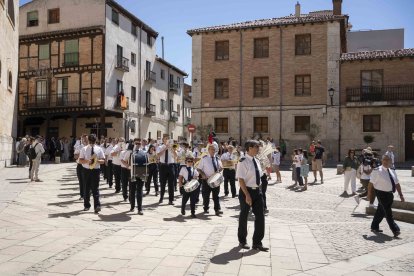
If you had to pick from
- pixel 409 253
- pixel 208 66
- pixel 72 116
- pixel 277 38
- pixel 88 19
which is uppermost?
pixel 88 19

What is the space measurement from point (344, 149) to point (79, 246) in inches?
1005

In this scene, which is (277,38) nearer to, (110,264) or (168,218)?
(168,218)

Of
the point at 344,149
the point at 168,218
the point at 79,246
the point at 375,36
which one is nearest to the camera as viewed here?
the point at 79,246

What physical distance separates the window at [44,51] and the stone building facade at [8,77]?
346 inches

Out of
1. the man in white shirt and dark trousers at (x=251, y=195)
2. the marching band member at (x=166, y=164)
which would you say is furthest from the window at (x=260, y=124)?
the man in white shirt and dark trousers at (x=251, y=195)

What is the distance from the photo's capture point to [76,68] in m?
33.4

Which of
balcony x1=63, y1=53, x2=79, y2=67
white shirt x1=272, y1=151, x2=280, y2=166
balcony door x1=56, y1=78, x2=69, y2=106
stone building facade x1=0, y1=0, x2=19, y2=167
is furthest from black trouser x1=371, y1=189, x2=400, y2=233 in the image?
balcony x1=63, y1=53, x2=79, y2=67

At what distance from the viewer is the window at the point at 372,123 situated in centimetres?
2844

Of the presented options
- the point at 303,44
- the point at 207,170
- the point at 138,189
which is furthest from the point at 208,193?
the point at 303,44

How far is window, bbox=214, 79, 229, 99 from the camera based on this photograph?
31.8 meters

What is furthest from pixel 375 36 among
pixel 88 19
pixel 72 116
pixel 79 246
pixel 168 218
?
pixel 79 246

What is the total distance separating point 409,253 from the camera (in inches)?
261

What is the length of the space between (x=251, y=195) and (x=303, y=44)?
2568 cm

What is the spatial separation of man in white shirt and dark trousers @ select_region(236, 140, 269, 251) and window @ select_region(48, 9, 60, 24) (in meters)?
32.8
